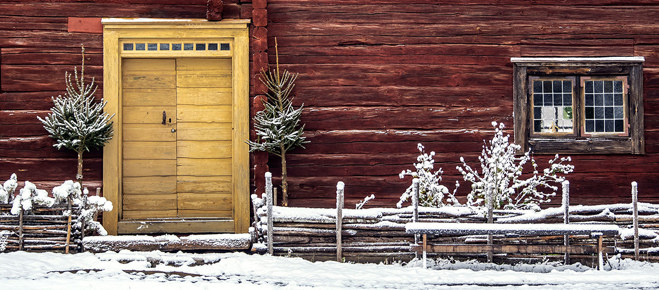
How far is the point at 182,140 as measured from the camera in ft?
31.7

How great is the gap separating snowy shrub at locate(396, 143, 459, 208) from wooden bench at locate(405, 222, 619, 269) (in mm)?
1010

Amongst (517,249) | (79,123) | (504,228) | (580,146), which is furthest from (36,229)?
(580,146)

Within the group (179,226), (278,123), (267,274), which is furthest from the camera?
(179,226)

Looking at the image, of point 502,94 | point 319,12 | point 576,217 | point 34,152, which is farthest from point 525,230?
point 34,152

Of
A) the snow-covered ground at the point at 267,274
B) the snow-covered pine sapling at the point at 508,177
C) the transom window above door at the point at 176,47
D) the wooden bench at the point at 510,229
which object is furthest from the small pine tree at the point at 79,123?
the snow-covered pine sapling at the point at 508,177

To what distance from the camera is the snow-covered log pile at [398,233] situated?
8.00 metres

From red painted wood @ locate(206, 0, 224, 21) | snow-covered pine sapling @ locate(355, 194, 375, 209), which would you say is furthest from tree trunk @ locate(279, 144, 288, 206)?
red painted wood @ locate(206, 0, 224, 21)

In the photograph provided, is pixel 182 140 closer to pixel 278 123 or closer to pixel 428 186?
pixel 278 123

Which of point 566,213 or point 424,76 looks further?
point 424,76

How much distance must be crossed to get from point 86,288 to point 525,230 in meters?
4.46

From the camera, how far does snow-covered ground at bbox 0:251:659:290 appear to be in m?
6.76

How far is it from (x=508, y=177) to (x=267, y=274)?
3585mm

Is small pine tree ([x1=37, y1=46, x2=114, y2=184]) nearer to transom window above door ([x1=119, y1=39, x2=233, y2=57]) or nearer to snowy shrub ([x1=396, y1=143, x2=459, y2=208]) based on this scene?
transom window above door ([x1=119, y1=39, x2=233, y2=57])

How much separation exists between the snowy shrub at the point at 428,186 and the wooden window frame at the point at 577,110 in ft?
4.11
